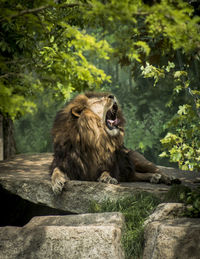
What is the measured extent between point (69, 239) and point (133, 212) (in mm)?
988

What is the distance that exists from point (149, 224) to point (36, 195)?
1865 mm

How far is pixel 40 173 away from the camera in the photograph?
20.4ft

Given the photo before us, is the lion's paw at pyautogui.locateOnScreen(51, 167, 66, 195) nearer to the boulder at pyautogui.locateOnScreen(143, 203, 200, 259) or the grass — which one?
the grass

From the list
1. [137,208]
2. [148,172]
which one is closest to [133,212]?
[137,208]

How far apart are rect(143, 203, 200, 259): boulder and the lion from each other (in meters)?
1.35

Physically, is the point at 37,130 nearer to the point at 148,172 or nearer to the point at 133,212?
the point at 148,172

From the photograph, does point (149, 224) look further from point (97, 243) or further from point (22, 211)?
point (22, 211)

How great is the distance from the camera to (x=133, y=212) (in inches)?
178

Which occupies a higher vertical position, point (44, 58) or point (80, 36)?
point (80, 36)

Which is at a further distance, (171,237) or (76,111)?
(76,111)

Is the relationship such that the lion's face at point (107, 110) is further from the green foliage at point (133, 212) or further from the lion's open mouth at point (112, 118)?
the green foliage at point (133, 212)

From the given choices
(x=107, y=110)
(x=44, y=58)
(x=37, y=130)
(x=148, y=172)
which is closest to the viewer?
(x=44, y=58)

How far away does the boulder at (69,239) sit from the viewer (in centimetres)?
375

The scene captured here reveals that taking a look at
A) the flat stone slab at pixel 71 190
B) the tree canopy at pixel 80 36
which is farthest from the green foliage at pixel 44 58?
the flat stone slab at pixel 71 190
